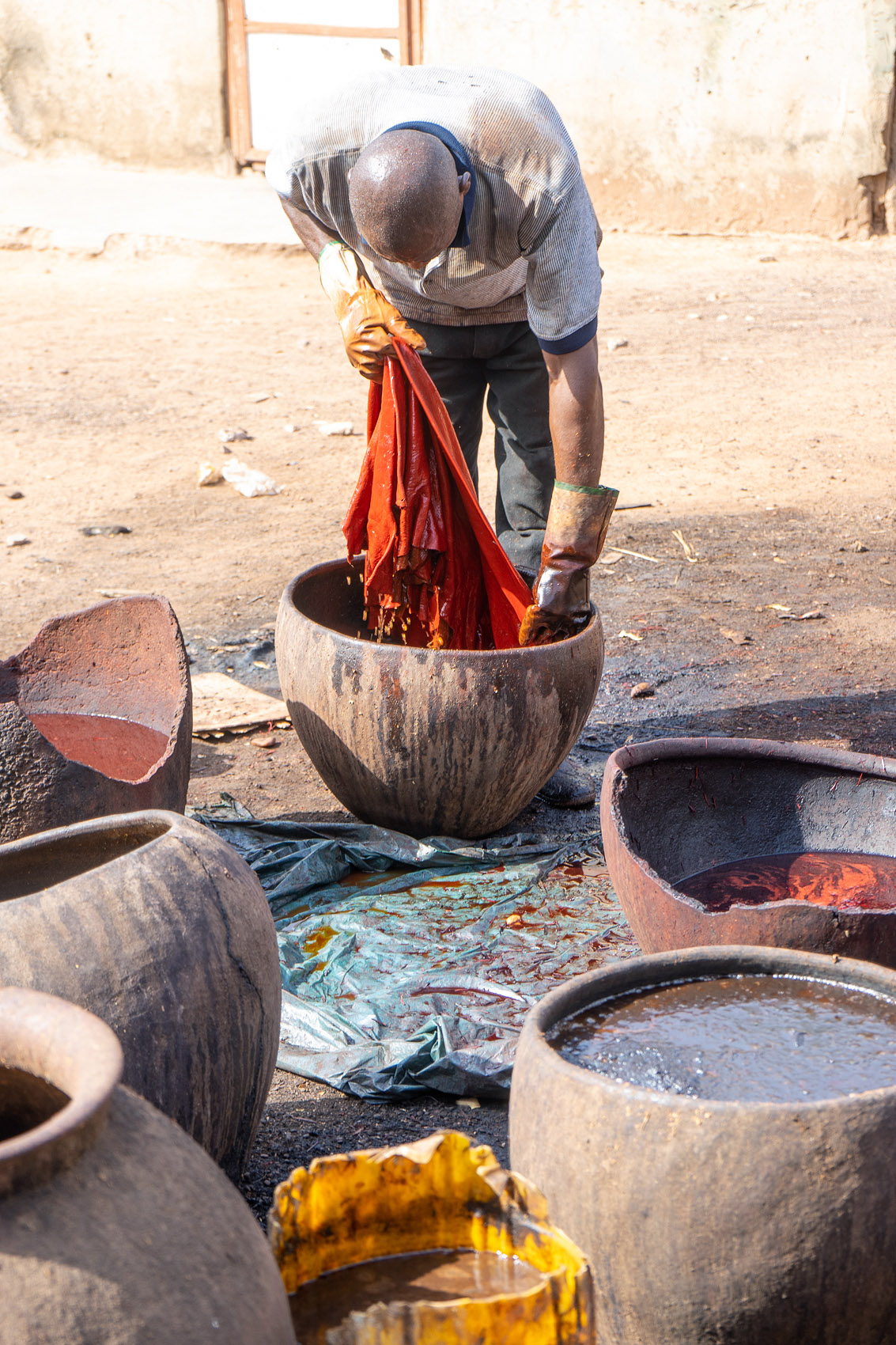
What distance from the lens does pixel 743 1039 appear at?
6.37 ft

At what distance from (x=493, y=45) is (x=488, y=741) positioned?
9.00m

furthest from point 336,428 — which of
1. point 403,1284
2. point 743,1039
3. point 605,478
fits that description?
point 403,1284

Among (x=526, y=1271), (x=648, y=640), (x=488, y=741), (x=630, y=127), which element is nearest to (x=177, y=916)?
(x=526, y=1271)

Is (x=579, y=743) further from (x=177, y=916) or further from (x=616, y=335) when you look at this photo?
(x=616, y=335)

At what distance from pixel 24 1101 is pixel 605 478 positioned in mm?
5626

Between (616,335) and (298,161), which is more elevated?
(298,161)

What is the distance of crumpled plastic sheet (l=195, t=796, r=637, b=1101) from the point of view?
2.74 metres

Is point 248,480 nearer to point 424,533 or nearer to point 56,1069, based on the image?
point 424,533

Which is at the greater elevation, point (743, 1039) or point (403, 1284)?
point (743, 1039)

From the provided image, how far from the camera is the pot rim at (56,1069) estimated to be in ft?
4.31

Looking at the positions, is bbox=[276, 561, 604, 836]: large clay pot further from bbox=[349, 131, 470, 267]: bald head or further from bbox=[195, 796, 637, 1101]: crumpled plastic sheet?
bbox=[349, 131, 470, 267]: bald head

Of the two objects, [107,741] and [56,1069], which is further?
[107,741]

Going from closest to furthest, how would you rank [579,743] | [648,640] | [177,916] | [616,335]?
[177,916] → [579,743] → [648,640] → [616,335]

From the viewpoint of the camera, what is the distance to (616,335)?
9.09m
